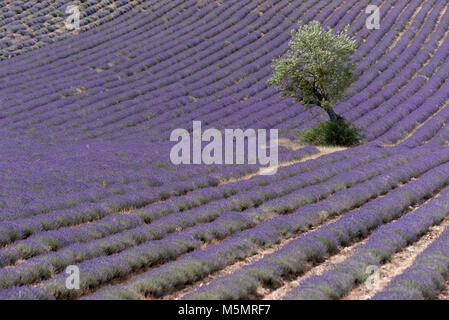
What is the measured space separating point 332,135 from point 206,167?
862cm

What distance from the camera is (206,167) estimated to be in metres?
18.5

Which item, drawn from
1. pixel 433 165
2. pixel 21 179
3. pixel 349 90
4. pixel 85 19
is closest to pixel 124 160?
pixel 21 179

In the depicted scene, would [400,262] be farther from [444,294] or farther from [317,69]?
[317,69]

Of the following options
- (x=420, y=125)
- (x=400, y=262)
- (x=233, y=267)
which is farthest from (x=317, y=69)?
(x=233, y=267)

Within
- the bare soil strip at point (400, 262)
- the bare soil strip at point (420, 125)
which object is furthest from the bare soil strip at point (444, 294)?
the bare soil strip at point (420, 125)

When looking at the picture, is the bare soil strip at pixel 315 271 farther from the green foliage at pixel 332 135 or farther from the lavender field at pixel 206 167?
the green foliage at pixel 332 135

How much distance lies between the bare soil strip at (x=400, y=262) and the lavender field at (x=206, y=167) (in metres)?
0.06

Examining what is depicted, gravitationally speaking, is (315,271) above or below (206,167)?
below

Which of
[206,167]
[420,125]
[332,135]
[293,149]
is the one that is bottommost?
[206,167]

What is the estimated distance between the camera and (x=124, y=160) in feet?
62.4

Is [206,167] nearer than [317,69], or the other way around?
[206,167]

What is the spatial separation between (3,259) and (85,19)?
127 feet

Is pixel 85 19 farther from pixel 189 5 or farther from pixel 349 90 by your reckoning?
pixel 349 90

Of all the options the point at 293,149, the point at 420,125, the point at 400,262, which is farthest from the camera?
the point at 420,125
